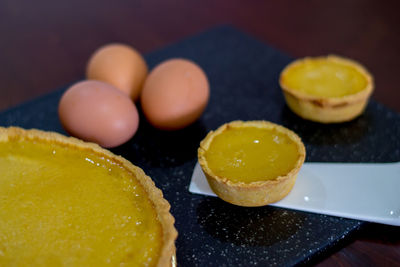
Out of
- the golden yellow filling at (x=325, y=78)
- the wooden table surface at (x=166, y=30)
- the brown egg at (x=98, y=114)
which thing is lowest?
the wooden table surface at (x=166, y=30)

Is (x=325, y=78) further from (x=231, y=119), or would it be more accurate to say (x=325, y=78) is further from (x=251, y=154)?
(x=251, y=154)

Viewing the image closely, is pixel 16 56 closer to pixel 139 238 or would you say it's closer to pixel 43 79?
pixel 43 79

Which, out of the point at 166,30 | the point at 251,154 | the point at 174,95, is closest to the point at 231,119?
the point at 174,95

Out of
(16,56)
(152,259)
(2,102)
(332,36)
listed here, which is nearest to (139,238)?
(152,259)

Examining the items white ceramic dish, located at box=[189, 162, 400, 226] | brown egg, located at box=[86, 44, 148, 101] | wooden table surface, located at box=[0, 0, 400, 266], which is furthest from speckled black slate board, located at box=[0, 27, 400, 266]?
wooden table surface, located at box=[0, 0, 400, 266]

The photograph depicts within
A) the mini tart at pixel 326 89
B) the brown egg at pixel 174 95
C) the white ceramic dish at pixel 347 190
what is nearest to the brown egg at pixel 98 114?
the brown egg at pixel 174 95

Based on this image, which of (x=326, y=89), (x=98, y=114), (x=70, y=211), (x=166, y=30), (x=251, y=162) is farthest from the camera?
(x=166, y=30)

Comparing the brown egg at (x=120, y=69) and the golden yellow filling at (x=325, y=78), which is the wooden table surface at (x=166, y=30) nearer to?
the golden yellow filling at (x=325, y=78)

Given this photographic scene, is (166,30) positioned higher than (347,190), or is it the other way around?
(347,190)
